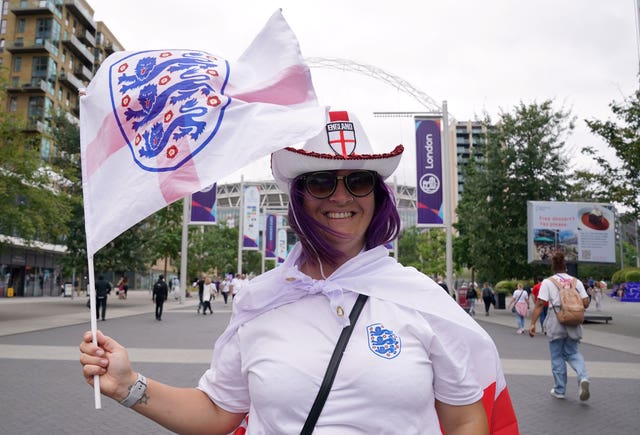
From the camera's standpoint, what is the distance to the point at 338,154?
1.96m

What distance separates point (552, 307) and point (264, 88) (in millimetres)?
6928

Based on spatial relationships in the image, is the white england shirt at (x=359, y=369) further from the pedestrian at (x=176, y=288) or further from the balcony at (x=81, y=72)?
the balcony at (x=81, y=72)

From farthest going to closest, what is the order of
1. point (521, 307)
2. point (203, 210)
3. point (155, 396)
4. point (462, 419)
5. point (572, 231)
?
point (203, 210) → point (572, 231) → point (521, 307) → point (155, 396) → point (462, 419)

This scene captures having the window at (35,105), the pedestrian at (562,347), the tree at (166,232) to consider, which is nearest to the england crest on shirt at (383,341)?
the pedestrian at (562,347)

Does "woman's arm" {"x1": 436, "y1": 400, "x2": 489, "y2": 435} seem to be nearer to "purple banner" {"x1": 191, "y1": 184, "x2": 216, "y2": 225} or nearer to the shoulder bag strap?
the shoulder bag strap

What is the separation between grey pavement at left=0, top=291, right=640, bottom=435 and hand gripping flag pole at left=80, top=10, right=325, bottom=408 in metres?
4.61

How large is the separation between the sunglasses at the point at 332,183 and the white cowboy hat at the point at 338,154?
28 millimetres

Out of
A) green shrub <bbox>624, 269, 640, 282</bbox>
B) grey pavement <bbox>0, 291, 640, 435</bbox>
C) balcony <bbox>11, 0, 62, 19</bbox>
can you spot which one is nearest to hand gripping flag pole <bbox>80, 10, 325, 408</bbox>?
grey pavement <bbox>0, 291, 640, 435</bbox>

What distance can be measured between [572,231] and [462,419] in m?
24.0

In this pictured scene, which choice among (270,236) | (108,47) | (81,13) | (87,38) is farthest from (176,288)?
(108,47)

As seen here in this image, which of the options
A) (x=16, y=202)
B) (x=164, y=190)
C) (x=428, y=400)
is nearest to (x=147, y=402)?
(x=164, y=190)

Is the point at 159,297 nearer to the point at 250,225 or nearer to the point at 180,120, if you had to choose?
the point at 250,225

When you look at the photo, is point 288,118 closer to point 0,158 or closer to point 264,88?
point 264,88

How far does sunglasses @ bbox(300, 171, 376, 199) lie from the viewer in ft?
6.54
